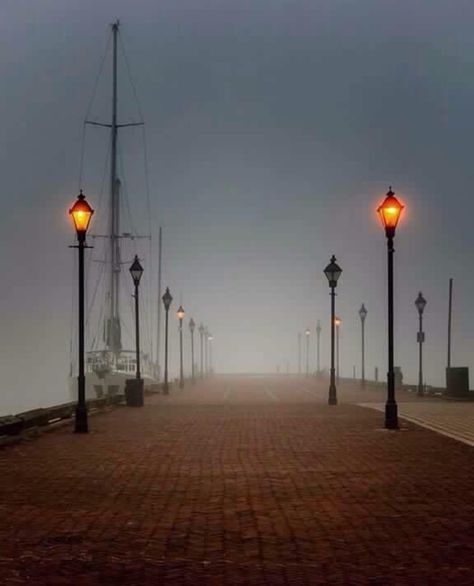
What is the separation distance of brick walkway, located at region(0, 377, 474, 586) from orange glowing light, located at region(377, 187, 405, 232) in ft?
21.9

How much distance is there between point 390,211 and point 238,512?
1486cm

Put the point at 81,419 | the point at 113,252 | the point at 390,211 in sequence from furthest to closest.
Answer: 1. the point at 113,252
2. the point at 390,211
3. the point at 81,419

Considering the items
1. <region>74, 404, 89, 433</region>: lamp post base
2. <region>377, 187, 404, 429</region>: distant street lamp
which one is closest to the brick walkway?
<region>74, 404, 89, 433</region>: lamp post base

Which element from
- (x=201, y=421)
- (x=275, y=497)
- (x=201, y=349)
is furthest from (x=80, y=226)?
(x=201, y=349)

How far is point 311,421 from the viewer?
26.8 metres

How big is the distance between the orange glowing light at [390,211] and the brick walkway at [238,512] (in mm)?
6669

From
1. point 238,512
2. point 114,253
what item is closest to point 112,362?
point 114,253

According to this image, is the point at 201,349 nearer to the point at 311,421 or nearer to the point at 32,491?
the point at 311,421

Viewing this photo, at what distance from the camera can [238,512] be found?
411 inches

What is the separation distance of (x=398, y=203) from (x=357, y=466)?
35.3 ft

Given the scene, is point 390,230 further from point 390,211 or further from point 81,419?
point 81,419

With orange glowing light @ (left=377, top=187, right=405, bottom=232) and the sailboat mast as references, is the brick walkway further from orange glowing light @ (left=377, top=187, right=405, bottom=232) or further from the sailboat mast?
the sailboat mast

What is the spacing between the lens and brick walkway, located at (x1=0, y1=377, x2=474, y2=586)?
7676 millimetres

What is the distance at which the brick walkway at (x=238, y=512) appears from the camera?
7.68 metres
